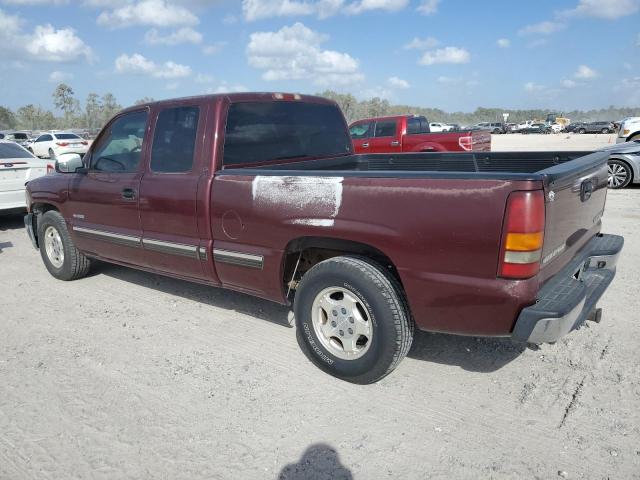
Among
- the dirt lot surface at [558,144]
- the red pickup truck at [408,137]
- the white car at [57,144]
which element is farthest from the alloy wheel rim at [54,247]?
the dirt lot surface at [558,144]

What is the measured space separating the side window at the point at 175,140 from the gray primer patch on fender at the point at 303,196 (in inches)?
33.3

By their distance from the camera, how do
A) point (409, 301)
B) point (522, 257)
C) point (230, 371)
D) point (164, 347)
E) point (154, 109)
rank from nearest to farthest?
point (522, 257) → point (409, 301) → point (230, 371) → point (164, 347) → point (154, 109)

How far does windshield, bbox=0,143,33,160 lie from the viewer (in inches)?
347

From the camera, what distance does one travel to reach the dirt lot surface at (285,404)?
263cm

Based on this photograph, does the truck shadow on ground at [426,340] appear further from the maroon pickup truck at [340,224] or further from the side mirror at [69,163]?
the side mirror at [69,163]

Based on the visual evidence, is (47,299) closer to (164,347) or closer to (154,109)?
(164,347)

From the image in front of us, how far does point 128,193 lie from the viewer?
4.46m

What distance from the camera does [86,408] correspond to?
317cm

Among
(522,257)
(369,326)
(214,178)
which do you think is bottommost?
(369,326)

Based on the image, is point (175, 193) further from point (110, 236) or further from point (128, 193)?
point (110, 236)

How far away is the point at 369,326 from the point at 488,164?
2.29m

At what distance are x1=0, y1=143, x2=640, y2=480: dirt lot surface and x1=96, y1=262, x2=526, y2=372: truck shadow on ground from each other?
0.8 inches

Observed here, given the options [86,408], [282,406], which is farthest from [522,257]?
[86,408]

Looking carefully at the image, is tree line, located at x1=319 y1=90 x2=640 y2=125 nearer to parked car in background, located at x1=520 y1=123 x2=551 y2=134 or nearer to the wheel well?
parked car in background, located at x1=520 y1=123 x2=551 y2=134
